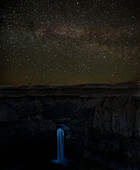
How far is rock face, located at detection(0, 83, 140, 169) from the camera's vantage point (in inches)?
238

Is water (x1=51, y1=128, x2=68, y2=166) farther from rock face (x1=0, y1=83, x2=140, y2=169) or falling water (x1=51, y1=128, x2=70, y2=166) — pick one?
rock face (x1=0, y1=83, x2=140, y2=169)

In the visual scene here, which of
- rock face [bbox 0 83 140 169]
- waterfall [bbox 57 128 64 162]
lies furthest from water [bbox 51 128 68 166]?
rock face [bbox 0 83 140 169]

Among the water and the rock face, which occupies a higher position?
the rock face

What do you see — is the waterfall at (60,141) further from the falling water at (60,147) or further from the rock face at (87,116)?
the rock face at (87,116)

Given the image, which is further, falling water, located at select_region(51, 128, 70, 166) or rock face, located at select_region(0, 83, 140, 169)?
falling water, located at select_region(51, 128, 70, 166)

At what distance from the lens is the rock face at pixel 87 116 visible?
6047mm

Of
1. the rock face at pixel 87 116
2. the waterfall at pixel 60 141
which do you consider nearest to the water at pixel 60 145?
the waterfall at pixel 60 141

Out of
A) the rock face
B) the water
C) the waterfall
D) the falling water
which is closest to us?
the rock face

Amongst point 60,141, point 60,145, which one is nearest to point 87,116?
point 60,141

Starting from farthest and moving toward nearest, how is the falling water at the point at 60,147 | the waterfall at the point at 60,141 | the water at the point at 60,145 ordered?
1. the waterfall at the point at 60,141
2. the water at the point at 60,145
3. the falling water at the point at 60,147

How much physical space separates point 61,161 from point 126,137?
3858mm

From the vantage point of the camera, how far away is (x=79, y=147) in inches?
302

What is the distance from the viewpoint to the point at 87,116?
7.52m

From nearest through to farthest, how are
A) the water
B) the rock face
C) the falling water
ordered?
the rock face < the falling water < the water
